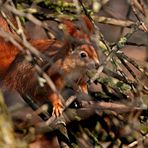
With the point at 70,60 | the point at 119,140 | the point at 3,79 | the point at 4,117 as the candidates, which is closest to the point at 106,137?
the point at 119,140

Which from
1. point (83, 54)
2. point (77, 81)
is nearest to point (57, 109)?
point (77, 81)

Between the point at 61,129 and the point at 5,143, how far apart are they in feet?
4.52

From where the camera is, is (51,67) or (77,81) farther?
(77,81)

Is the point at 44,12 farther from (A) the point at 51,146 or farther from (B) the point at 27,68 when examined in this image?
(A) the point at 51,146

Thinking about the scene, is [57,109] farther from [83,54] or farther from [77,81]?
[83,54]

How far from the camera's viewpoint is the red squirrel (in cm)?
338

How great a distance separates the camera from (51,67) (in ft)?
11.0

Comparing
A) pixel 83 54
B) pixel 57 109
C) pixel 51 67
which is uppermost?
pixel 51 67

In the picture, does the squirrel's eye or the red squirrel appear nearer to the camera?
the red squirrel

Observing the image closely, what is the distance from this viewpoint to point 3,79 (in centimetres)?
412

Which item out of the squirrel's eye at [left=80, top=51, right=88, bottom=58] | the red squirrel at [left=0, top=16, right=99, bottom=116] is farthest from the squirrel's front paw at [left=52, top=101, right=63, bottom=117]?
the squirrel's eye at [left=80, top=51, right=88, bottom=58]

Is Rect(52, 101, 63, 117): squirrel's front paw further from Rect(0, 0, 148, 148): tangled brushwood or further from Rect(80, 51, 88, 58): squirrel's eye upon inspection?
Rect(80, 51, 88, 58): squirrel's eye

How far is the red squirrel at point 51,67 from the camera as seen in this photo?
3.38 m

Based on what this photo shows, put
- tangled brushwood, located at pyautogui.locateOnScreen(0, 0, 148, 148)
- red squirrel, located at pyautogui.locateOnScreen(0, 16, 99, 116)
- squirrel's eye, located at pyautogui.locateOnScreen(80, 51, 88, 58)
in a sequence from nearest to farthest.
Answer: tangled brushwood, located at pyautogui.locateOnScreen(0, 0, 148, 148), red squirrel, located at pyautogui.locateOnScreen(0, 16, 99, 116), squirrel's eye, located at pyautogui.locateOnScreen(80, 51, 88, 58)
